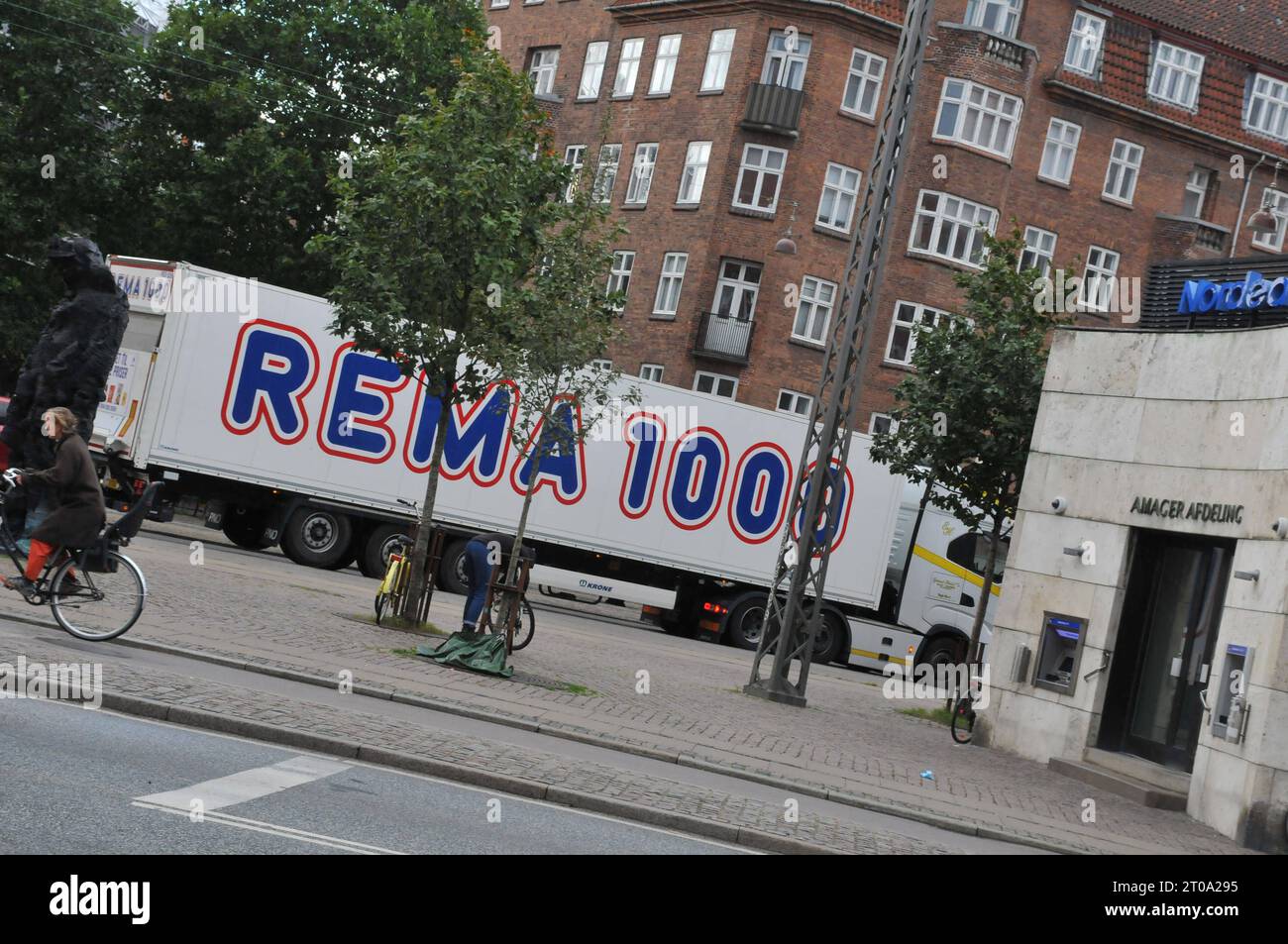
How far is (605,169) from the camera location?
66.2 feet

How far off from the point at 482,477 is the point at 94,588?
1409 centimetres

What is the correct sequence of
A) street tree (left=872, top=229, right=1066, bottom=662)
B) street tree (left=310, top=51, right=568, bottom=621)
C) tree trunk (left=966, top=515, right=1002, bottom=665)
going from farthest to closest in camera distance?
tree trunk (left=966, top=515, right=1002, bottom=665) < street tree (left=872, top=229, right=1066, bottom=662) < street tree (left=310, top=51, right=568, bottom=621)

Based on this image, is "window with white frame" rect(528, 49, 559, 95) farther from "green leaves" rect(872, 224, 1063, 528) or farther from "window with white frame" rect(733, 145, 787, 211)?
"green leaves" rect(872, 224, 1063, 528)

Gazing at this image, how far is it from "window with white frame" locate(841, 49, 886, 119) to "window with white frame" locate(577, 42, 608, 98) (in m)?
8.28

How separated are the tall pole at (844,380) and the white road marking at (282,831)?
11985mm

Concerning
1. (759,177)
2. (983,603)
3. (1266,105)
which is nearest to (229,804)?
(983,603)

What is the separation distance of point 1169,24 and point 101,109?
98.8 feet

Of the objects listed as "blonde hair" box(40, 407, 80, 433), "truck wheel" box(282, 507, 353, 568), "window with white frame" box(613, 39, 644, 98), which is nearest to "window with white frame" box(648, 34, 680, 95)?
"window with white frame" box(613, 39, 644, 98)

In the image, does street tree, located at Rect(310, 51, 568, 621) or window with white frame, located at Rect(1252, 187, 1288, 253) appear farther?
window with white frame, located at Rect(1252, 187, 1288, 253)

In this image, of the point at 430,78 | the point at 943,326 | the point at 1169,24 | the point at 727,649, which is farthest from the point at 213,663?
the point at 1169,24

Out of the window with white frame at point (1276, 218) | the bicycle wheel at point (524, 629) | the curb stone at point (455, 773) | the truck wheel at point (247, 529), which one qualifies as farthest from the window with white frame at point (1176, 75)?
the curb stone at point (455, 773)

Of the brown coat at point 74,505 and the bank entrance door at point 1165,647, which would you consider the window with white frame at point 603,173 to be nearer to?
the bank entrance door at point 1165,647

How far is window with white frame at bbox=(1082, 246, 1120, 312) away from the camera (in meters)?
44.9
